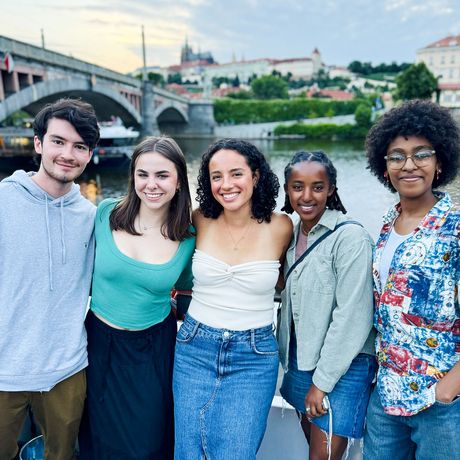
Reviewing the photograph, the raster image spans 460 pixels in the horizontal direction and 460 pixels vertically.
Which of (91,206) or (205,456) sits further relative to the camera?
(91,206)

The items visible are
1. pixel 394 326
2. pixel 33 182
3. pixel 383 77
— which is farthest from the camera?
pixel 383 77

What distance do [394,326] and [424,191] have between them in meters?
0.50

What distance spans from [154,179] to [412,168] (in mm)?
1045

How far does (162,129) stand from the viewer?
44781 millimetres

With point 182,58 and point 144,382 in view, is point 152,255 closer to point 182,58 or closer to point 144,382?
point 144,382

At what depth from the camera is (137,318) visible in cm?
180

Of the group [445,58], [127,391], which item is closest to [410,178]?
[127,391]

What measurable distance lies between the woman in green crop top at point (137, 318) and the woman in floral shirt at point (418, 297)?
857 millimetres

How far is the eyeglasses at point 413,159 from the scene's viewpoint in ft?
5.08

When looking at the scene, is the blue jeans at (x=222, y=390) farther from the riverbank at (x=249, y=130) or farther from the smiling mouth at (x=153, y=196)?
the riverbank at (x=249, y=130)

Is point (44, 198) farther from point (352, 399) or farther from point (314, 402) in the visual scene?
point (352, 399)

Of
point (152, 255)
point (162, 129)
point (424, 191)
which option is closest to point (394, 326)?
point (424, 191)

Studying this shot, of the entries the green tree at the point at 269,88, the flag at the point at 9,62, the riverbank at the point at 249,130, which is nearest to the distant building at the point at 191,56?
the green tree at the point at 269,88

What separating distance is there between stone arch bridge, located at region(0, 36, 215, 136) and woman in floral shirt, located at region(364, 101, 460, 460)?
6.14 metres
